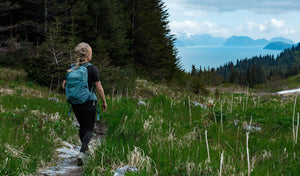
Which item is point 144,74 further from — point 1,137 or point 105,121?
point 1,137

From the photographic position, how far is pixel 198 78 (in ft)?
71.2

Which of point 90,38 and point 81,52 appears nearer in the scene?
point 81,52

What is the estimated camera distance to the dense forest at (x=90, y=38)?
16703mm

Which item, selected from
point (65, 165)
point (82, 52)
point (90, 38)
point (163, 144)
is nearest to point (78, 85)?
point (82, 52)

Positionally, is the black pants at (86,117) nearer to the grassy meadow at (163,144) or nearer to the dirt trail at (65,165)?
the dirt trail at (65,165)

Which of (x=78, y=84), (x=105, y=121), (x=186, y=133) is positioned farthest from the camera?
(x=105, y=121)

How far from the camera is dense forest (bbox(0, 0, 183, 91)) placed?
16703mm

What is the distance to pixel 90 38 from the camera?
29.1 metres

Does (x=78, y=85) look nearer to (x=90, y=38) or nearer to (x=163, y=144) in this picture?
(x=163, y=144)

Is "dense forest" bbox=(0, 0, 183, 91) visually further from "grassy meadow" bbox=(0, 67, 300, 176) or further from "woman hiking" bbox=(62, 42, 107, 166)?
"woman hiking" bbox=(62, 42, 107, 166)

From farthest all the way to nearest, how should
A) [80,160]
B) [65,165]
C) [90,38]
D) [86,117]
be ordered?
[90,38], [86,117], [65,165], [80,160]

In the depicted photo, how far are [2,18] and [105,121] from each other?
93.9 feet

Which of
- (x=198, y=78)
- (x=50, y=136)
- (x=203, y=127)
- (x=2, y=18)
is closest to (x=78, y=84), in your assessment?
(x=50, y=136)

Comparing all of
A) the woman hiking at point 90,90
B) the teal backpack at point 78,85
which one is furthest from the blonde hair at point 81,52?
the teal backpack at point 78,85
